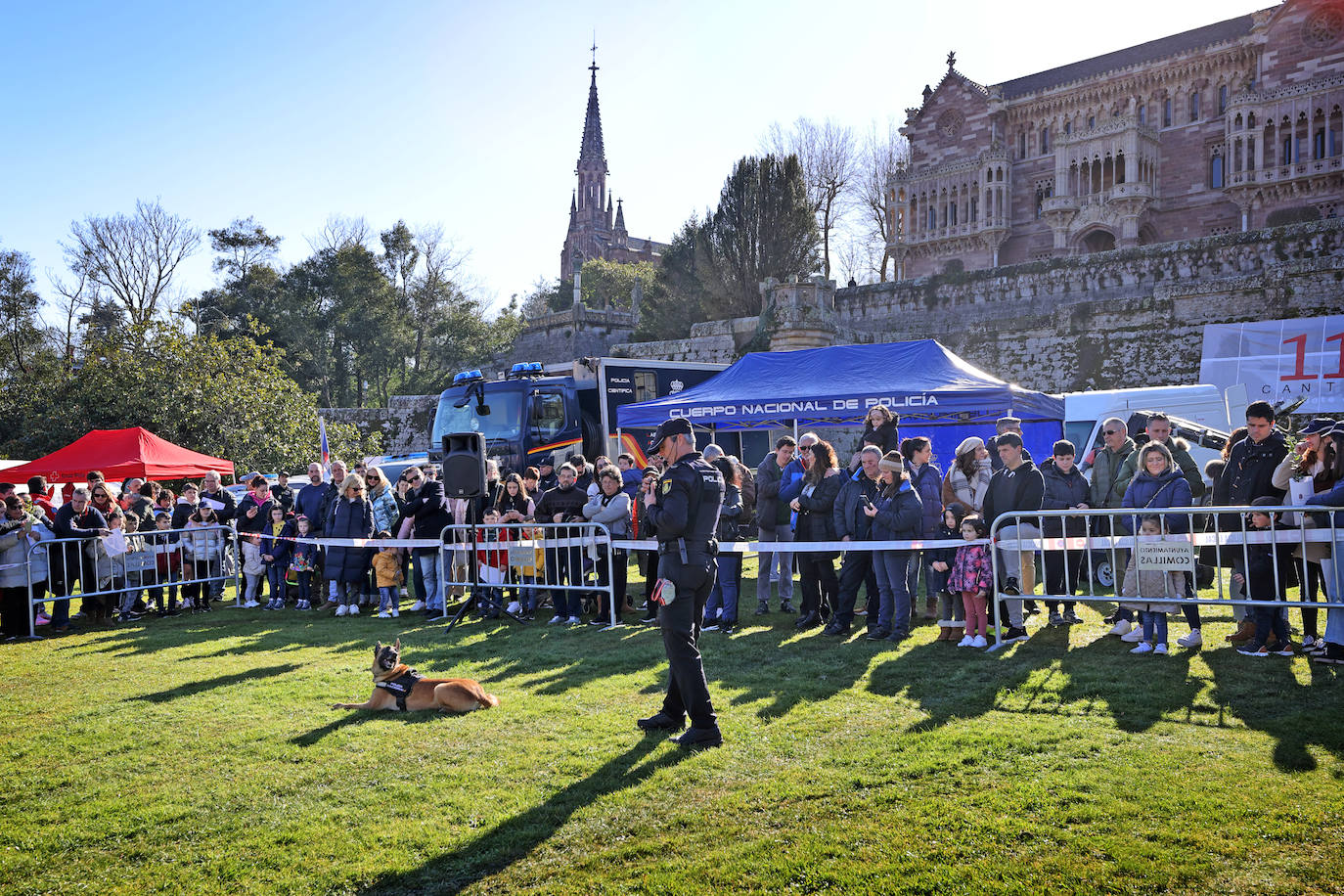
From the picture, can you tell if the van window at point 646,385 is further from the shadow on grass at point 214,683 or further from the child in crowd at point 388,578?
the shadow on grass at point 214,683

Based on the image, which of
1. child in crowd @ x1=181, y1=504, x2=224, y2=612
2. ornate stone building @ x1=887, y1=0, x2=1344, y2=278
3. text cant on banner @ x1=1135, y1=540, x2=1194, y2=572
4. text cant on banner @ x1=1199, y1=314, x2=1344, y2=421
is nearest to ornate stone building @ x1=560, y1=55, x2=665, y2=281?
ornate stone building @ x1=887, y1=0, x2=1344, y2=278

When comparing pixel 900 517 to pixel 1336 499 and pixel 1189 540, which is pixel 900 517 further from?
pixel 1336 499

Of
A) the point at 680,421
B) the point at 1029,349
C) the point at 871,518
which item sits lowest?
the point at 871,518

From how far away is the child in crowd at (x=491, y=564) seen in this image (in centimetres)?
984

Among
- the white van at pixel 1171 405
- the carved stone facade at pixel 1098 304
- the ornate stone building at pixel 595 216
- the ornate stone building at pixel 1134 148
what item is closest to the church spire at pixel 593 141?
the ornate stone building at pixel 595 216

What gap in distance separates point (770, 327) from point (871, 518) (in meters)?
18.2

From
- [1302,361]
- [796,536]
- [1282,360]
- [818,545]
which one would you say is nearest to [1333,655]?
[818,545]

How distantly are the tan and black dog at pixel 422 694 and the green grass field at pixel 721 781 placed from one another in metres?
0.19

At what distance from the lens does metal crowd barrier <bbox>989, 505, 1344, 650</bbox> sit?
6266 mm

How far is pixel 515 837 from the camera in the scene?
4.01 m

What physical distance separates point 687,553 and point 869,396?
8.62m

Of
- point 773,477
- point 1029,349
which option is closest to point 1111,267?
point 1029,349

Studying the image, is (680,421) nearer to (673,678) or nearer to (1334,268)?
(673,678)

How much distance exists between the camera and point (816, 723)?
5457 millimetres
